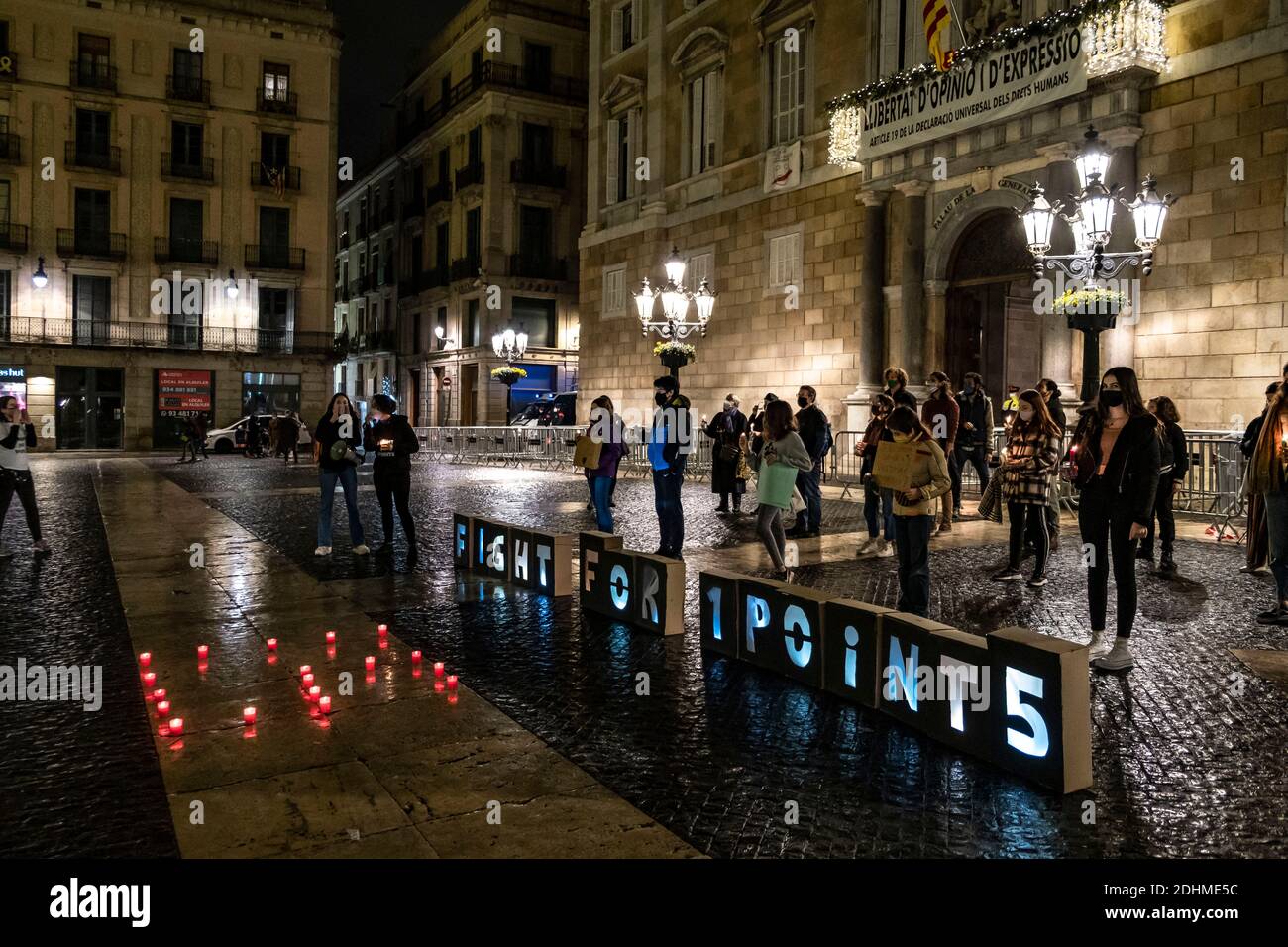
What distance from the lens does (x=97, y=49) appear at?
1517 inches

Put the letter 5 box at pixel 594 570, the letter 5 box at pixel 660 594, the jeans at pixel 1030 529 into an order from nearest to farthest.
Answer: the letter 5 box at pixel 660 594 < the letter 5 box at pixel 594 570 < the jeans at pixel 1030 529

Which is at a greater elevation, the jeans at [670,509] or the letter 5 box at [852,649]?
the jeans at [670,509]

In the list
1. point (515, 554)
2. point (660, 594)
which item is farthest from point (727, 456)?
point (660, 594)

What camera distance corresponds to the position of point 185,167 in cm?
3984

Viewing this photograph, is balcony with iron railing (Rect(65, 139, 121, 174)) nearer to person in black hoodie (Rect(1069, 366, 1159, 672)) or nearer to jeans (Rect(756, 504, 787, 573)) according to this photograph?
jeans (Rect(756, 504, 787, 573))

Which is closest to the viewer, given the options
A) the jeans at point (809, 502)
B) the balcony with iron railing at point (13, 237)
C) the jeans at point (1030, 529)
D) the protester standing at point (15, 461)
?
the jeans at point (1030, 529)

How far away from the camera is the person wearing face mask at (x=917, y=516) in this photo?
265 inches

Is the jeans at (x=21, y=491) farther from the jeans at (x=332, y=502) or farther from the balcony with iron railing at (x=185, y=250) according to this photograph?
the balcony with iron railing at (x=185, y=250)

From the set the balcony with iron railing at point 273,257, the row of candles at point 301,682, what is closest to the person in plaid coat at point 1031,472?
the row of candles at point 301,682

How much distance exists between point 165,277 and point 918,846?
137 feet

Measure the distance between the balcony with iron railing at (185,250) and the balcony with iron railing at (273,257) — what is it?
1.27m

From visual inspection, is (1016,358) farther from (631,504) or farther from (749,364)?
(631,504)
